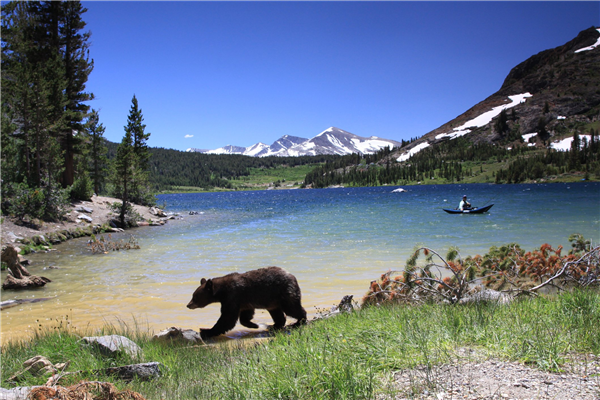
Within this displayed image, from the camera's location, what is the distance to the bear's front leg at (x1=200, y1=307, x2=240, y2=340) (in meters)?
A: 6.38

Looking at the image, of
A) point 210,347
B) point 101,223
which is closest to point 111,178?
point 101,223

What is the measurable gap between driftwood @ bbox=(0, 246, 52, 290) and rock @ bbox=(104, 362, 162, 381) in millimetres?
10067

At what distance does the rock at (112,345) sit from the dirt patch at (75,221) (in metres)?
16.8

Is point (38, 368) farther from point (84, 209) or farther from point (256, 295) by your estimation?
point (84, 209)

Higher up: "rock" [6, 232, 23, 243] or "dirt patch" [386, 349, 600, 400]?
"dirt patch" [386, 349, 600, 400]

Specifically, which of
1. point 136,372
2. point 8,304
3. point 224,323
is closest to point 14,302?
point 8,304

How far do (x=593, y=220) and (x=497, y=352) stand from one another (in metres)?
31.1

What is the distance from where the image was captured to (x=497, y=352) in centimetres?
346

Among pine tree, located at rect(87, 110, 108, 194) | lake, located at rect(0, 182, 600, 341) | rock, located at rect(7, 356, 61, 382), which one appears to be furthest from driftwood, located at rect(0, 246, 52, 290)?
pine tree, located at rect(87, 110, 108, 194)

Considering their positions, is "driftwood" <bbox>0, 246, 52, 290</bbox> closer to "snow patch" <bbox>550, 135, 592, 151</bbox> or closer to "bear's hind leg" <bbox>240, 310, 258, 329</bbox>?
"bear's hind leg" <bbox>240, 310, 258, 329</bbox>

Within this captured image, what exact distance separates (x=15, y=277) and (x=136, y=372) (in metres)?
10.9

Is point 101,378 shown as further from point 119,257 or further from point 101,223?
point 101,223

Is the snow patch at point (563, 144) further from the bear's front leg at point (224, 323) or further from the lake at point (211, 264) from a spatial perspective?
the bear's front leg at point (224, 323)

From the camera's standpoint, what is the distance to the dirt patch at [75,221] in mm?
19406
